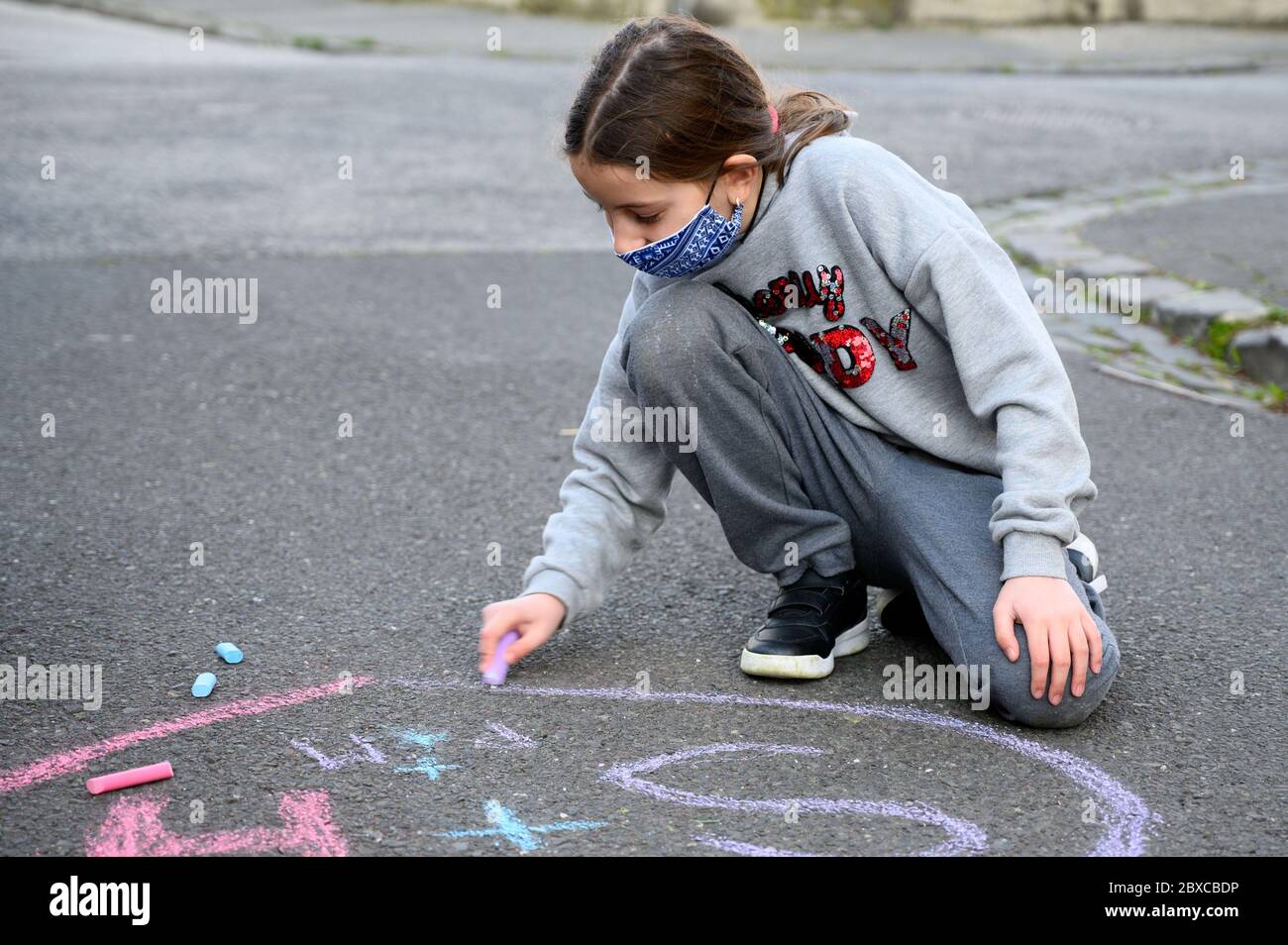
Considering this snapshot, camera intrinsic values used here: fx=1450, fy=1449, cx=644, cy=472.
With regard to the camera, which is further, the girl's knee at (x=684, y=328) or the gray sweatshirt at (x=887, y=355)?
the girl's knee at (x=684, y=328)

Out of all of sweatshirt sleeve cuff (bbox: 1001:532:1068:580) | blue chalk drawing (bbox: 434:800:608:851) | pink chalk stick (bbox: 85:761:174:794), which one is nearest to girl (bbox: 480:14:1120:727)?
sweatshirt sleeve cuff (bbox: 1001:532:1068:580)

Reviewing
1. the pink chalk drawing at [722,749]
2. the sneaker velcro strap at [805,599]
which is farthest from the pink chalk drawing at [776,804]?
the sneaker velcro strap at [805,599]

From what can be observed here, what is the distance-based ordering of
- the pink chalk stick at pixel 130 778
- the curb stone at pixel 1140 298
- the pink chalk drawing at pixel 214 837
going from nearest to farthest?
1. the pink chalk drawing at pixel 214 837
2. the pink chalk stick at pixel 130 778
3. the curb stone at pixel 1140 298

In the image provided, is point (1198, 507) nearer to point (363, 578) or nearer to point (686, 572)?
point (686, 572)

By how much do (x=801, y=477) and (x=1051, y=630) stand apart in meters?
0.57

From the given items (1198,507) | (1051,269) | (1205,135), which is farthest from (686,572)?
(1205,135)

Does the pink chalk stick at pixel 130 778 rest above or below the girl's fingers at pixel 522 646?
below

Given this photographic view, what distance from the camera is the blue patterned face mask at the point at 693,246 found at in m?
2.42

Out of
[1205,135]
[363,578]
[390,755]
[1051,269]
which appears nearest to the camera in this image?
[390,755]

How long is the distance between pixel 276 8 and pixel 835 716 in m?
14.2

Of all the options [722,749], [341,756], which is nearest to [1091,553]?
[722,749]

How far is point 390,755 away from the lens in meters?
2.24

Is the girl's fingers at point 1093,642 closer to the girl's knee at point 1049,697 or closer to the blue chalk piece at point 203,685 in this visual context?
the girl's knee at point 1049,697

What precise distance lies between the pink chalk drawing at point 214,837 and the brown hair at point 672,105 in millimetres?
1119
